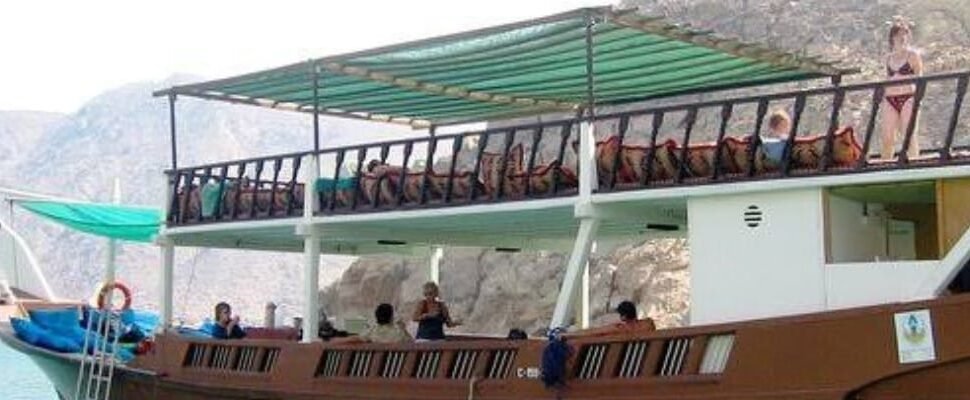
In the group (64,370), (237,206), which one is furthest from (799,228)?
(64,370)

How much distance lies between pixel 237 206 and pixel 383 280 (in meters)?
24.5

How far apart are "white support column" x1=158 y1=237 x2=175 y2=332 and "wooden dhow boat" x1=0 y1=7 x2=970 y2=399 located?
0.04 meters

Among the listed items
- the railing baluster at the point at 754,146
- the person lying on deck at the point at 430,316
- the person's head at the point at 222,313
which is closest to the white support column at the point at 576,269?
the railing baluster at the point at 754,146

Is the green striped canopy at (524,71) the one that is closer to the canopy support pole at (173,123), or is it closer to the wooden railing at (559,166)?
the canopy support pole at (173,123)

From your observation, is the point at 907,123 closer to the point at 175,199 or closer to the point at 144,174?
the point at 175,199

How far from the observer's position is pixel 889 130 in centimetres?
996

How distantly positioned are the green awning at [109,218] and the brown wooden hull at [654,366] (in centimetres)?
563

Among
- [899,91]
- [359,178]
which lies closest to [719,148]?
[899,91]

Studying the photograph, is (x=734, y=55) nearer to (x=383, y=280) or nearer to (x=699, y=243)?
(x=699, y=243)

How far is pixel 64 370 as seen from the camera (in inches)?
647

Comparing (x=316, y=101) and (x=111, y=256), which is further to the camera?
(x=111, y=256)

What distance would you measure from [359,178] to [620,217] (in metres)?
2.92

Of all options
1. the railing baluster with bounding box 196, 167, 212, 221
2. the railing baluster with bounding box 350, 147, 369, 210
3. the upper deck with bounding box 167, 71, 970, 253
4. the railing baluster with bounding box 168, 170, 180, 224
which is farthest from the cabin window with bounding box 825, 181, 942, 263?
the railing baluster with bounding box 168, 170, 180, 224

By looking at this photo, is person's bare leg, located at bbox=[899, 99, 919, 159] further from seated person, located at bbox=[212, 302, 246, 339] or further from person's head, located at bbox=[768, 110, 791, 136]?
seated person, located at bbox=[212, 302, 246, 339]
